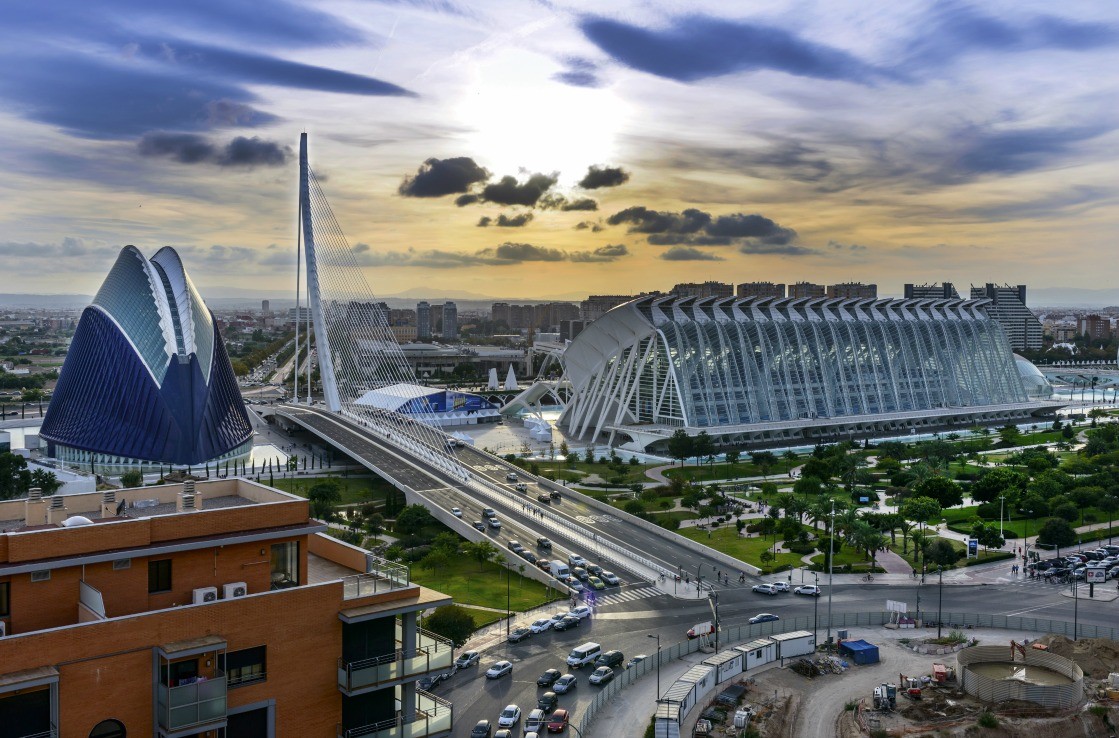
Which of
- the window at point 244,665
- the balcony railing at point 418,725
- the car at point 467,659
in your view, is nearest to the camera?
the window at point 244,665

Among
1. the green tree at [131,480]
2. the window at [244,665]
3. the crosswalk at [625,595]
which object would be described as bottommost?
the crosswalk at [625,595]

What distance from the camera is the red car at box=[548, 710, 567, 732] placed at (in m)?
→ 28.2

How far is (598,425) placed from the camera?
8719 cm

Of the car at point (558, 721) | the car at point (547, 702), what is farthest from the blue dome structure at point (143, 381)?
the car at point (558, 721)

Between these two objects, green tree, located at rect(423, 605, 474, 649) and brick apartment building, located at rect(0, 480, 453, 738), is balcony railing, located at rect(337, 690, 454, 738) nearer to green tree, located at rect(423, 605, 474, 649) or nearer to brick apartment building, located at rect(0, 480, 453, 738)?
brick apartment building, located at rect(0, 480, 453, 738)

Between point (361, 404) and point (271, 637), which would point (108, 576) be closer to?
point (271, 637)

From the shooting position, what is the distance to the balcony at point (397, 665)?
14.6m

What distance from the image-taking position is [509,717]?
28438mm

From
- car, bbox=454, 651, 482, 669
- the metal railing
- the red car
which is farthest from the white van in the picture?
the red car

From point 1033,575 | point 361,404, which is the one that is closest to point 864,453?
point 1033,575

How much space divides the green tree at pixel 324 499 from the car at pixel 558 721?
28592 mm

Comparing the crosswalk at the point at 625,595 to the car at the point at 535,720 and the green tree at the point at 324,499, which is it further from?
the green tree at the point at 324,499

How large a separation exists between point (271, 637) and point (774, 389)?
85.6m

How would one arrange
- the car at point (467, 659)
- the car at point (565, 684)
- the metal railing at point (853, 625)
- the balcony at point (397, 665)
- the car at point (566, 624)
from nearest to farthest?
1. the balcony at point (397, 665)
2. the car at point (565, 684)
3. the car at point (467, 659)
4. the metal railing at point (853, 625)
5. the car at point (566, 624)
